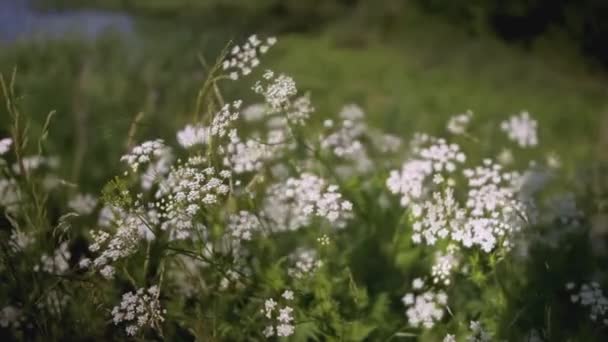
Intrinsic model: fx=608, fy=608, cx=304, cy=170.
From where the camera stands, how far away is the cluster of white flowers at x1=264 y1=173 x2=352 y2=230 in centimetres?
202

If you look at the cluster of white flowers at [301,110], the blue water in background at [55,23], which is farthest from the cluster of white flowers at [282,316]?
the blue water in background at [55,23]

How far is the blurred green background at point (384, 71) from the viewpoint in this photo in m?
5.48

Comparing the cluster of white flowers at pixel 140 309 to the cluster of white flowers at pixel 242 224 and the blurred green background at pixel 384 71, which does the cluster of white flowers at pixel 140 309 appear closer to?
the cluster of white flowers at pixel 242 224

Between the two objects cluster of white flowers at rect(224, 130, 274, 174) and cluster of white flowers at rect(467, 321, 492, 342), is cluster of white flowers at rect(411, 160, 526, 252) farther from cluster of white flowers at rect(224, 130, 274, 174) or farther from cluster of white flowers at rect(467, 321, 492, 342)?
cluster of white flowers at rect(224, 130, 274, 174)

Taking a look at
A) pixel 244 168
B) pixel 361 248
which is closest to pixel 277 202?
pixel 244 168

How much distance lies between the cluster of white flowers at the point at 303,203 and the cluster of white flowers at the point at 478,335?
57 cm

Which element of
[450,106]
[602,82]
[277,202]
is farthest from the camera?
[602,82]

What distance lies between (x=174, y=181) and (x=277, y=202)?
56 cm

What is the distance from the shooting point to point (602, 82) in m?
7.57

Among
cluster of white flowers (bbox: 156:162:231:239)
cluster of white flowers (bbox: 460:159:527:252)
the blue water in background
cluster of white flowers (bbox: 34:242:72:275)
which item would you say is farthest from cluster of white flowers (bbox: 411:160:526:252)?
the blue water in background

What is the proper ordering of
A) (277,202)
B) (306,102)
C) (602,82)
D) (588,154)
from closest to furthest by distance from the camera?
(306,102) → (277,202) → (588,154) → (602,82)

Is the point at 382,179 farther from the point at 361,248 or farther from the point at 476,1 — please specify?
the point at 476,1

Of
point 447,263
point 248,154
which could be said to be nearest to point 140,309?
point 248,154

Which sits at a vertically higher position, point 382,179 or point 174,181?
point 174,181
